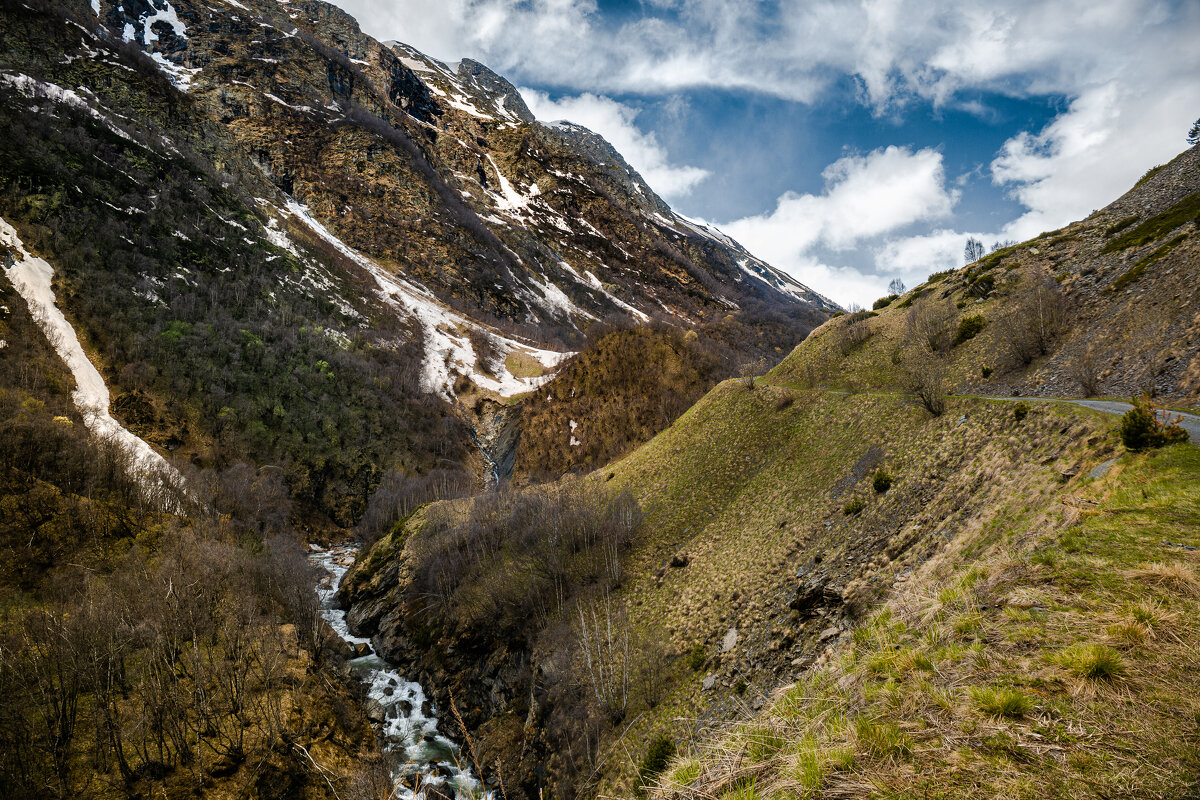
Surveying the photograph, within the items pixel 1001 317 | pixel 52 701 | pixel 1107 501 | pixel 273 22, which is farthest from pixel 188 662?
pixel 273 22

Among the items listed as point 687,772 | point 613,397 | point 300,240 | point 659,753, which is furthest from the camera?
point 300,240

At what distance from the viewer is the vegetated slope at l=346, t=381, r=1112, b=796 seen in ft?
44.5

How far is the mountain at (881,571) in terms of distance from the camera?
164 inches

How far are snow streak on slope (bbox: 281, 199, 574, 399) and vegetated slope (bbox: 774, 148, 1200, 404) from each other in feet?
194

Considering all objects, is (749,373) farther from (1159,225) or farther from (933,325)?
(1159,225)

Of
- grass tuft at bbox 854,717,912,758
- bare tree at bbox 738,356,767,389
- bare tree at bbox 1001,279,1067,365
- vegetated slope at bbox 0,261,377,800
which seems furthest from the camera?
bare tree at bbox 738,356,767,389

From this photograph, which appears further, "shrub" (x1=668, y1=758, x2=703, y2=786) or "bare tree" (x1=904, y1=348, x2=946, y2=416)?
"bare tree" (x1=904, y1=348, x2=946, y2=416)

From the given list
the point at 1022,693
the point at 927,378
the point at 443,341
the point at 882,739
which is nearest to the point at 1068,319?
the point at 927,378

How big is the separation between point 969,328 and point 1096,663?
28.9 metres

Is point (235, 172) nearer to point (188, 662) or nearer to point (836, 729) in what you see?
point (188, 662)

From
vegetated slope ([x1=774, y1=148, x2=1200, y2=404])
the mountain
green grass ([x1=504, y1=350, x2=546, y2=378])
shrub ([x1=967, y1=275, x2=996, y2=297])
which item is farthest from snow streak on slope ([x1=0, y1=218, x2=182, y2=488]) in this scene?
shrub ([x1=967, y1=275, x2=996, y2=297])

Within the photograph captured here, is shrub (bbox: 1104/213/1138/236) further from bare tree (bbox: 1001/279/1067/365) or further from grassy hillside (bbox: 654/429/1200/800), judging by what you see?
grassy hillside (bbox: 654/429/1200/800)

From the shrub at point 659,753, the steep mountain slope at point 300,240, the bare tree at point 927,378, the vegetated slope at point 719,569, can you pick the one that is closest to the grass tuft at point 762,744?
the vegetated slope at point 719,569

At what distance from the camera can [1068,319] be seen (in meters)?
21.8
